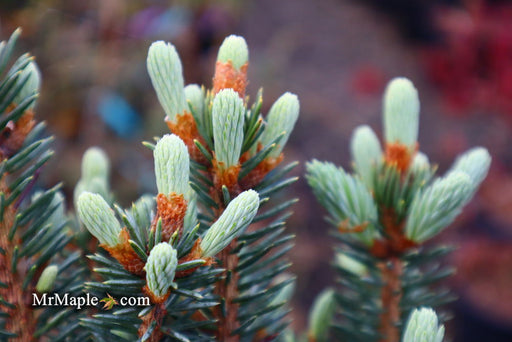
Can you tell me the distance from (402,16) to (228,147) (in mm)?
3369

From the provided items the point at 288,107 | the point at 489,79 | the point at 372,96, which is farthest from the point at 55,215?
the point at 372,96

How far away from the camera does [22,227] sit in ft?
1.63

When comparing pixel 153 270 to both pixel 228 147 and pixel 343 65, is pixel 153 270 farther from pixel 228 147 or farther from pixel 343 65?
pixel 343 65

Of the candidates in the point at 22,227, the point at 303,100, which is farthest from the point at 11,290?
the point at 303,100

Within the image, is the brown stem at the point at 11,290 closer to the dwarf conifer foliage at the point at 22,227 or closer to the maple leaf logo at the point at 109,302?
the dwarf conifer foliage at the point at 22,227

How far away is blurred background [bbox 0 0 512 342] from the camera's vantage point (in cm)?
179

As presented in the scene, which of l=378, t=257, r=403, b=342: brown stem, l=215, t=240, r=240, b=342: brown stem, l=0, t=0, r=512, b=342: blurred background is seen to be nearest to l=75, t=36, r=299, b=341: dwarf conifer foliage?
l=215, t=240, r=240, b=342: brown stem

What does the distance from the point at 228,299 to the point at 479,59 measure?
2205mm

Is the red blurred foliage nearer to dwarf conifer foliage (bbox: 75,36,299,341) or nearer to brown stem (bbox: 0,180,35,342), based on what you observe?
dwarf conifer foliage (bbox: 75,36,299,341)

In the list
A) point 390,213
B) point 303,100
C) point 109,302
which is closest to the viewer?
point 109,302

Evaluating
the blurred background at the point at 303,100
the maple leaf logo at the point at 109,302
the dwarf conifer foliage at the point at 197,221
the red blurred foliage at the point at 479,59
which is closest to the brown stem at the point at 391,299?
the dwarf conifer foliage at the point at 197,221

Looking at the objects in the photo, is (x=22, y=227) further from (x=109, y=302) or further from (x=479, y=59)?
(x=479, y=59)

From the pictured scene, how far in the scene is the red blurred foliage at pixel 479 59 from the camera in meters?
2.16

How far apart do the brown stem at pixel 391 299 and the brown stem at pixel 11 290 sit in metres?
0.36
